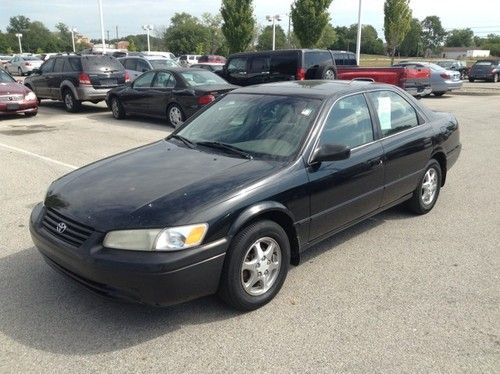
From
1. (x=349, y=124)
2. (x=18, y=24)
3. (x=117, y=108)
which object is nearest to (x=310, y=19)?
(x=117, y=108)

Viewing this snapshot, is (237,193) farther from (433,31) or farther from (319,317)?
(433,31)

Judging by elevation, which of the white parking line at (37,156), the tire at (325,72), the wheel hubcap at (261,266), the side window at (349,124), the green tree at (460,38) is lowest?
the white parking line at (37,156)

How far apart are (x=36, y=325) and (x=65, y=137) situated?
25.6 feet

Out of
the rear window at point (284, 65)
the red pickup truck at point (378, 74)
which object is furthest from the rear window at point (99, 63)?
the red pickup truck at point (378, 74)

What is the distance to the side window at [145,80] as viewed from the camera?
1190 centimetres

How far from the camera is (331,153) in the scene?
12.0 ft

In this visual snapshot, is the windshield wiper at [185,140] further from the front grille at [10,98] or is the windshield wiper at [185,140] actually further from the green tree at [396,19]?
the green tree at [396,19]

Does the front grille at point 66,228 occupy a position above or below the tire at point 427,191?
above

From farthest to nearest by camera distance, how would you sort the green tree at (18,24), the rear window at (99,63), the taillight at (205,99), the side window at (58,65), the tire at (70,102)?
the green tree at (18,24) < the side window at (58,65) < the tire at (70,102) < the rear window at (99,63) < the taillight at (205,99)

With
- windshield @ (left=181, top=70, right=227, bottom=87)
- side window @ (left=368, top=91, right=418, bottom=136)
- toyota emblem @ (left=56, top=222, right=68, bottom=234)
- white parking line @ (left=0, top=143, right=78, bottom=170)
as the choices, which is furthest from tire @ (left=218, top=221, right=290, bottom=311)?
windshield @ (left=181, top=70, right=227, bottom=87)

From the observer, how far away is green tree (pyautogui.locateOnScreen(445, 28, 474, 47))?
147m

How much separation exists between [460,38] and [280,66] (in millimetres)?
155033

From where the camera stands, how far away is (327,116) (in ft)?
13.1

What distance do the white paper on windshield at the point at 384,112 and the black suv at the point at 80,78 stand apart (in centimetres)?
1077
